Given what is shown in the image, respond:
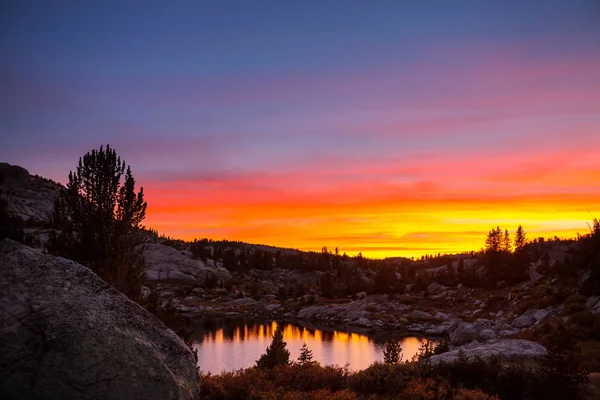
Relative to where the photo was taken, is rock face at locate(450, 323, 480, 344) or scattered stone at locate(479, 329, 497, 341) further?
scattered stone at locate(479, 329, 497, 341)

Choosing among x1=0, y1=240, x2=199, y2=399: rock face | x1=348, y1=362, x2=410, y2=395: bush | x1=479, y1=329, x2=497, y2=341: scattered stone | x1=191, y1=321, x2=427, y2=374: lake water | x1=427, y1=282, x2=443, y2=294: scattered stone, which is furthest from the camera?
x1=427, y1=282, x2=443, y2=294: scattered stone

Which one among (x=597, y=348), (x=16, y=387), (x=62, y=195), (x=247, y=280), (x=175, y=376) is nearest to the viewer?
(x=16, y=387)

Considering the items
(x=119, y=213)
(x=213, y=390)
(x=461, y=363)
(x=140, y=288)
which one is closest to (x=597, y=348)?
(x=461, y=363)

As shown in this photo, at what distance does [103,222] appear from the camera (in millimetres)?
20016

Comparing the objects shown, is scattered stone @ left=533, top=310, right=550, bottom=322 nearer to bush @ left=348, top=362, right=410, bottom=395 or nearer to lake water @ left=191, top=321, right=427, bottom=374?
lake water @ left=191, top=321, right=427, bottom=374

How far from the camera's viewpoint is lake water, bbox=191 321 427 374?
45.3 meters

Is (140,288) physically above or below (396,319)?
above

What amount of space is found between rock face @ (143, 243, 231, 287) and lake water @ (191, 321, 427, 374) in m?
51.3

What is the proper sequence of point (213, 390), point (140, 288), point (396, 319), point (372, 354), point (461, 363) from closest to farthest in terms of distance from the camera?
→ point (213, 390) → point (461, 363) → point (140, 288) → point (372, 354) → point (396, 319)

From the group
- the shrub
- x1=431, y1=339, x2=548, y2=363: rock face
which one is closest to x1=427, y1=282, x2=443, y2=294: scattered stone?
x1=431, y1=339, x2=548, y2=363: rock face

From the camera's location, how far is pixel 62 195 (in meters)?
19.7

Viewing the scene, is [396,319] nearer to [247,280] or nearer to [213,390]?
[213,390]

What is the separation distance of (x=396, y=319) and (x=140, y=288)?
60.4 meters

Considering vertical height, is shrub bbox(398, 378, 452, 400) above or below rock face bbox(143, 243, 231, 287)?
below
